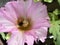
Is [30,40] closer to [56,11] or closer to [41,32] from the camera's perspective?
[41,32]

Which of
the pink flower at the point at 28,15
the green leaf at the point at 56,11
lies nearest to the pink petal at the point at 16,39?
the pink flower at the point at 28,15

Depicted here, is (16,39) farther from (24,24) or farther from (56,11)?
(56,11)

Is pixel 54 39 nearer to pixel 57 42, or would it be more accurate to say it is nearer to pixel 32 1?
pixel 57 42

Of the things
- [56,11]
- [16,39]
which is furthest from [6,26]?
[56,11]

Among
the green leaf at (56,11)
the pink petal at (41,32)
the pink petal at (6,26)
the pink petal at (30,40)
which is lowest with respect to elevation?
the pink petal at (30,40)

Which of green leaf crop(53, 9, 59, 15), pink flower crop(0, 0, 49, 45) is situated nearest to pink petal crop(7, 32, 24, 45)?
pink flower crop(0, 0, 49, 45)

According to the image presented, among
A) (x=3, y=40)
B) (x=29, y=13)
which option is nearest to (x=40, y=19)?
(x=29, y=13)

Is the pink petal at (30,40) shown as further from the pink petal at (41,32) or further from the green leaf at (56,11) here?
the green leaf at (56,11)
